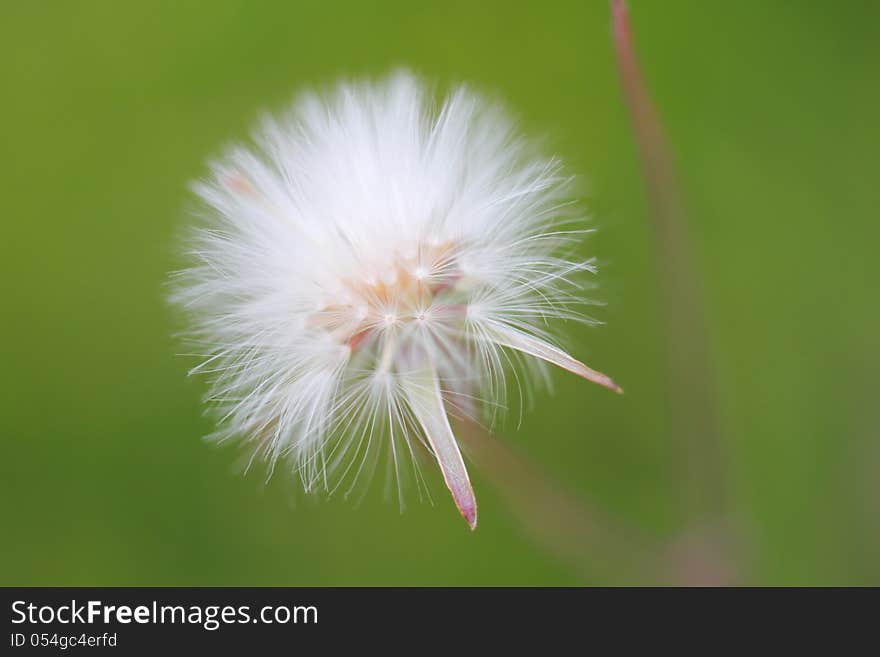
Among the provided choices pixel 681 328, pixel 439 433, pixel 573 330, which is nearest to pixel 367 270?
pixel 439 433

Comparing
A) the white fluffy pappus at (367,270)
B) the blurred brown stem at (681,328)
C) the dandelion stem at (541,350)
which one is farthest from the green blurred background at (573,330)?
the dandelion stem at (541,350)

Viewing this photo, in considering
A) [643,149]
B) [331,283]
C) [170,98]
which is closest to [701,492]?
[643,149]

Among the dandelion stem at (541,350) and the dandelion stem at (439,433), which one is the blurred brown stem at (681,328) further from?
the dandelion stem at (439,433)

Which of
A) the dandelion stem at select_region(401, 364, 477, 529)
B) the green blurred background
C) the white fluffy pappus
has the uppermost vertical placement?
the green blurred background

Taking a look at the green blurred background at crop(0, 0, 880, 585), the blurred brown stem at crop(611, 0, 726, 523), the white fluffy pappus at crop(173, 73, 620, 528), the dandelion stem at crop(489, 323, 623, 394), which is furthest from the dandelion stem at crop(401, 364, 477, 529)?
the green blurred background at crop(0, 0, 880, 585)

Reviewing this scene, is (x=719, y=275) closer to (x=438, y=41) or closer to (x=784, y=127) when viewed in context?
(x=784, y=127)

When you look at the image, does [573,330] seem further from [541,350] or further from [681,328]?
[541,350]

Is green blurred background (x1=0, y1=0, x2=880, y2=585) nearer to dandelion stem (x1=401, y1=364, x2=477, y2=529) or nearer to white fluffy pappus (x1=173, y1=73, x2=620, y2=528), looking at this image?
white fluffy pappus (x1=173, y1=73, x2=620, y2=528)
